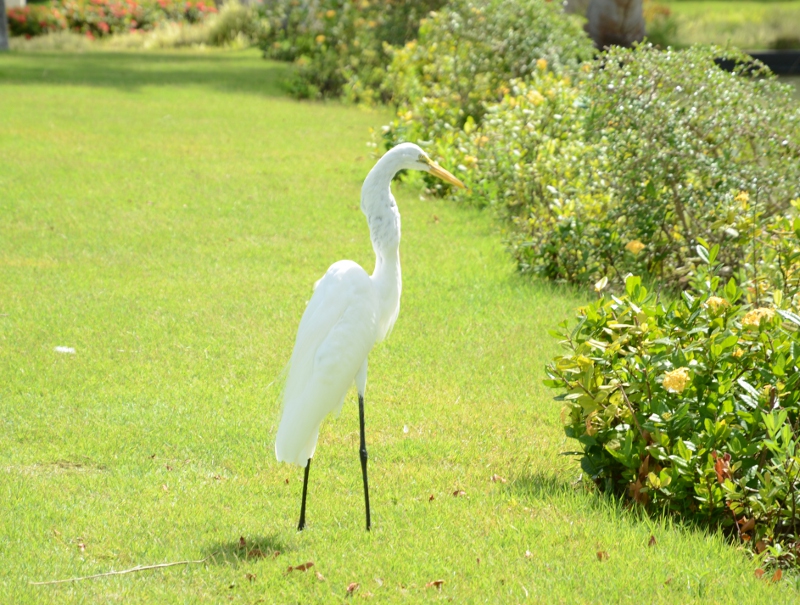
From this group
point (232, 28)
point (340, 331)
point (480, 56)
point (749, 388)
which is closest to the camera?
point (749, 388)

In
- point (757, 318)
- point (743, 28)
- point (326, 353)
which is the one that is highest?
point (743, 28)

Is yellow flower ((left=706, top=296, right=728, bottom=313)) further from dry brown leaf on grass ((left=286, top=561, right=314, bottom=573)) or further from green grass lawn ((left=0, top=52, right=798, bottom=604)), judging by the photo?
dry brown leaf on grass ((left=286, top=561, right=314, bottom=573))

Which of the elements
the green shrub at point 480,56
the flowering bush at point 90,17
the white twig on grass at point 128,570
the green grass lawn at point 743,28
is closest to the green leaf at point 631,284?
the white twig on grass at point 128,570

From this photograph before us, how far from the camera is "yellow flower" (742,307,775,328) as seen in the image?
151 inches

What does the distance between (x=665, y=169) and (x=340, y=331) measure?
144 inches

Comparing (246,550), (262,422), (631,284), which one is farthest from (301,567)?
(631,284)

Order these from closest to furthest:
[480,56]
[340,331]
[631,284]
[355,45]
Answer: [340,331]
[631,284]
[480,56]
[355,45]

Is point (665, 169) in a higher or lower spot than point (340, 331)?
higher

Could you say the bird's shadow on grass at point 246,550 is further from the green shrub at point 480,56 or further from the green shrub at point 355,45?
the green shrub at point 355,45

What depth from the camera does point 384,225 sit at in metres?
3.84

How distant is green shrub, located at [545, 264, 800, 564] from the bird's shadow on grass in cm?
136

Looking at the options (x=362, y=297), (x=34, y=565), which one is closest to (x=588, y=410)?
(x=362, y=297)

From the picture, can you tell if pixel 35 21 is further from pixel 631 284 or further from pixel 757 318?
pixel 757 318

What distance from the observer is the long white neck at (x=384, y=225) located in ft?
12.6
